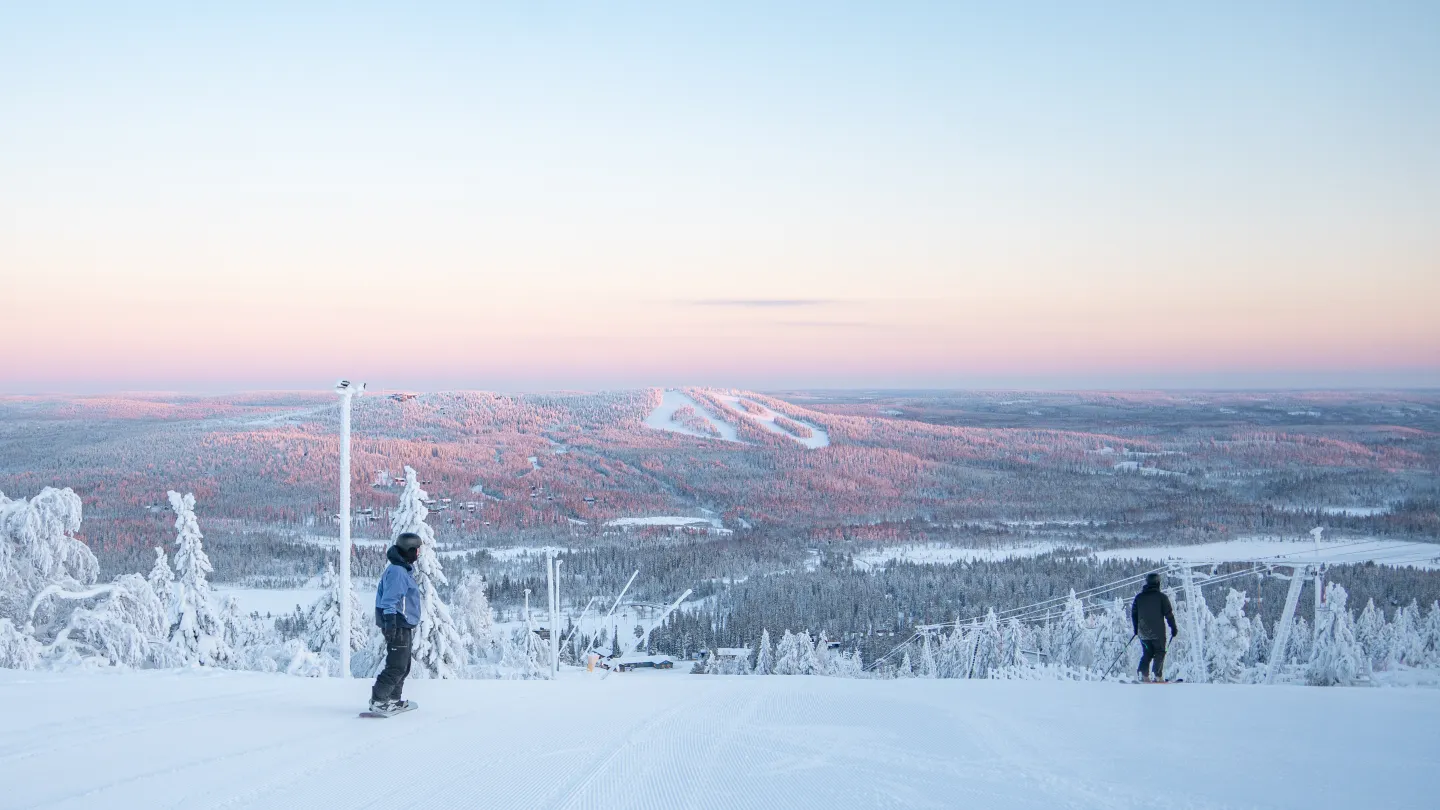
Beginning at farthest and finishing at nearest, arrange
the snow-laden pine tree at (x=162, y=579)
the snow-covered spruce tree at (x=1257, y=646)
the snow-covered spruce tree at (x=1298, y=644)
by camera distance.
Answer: the snow-covered spruce tree at (x=1257, y=646) → the snow-covered spruce tree at (x=1298, y=644) → the snow-laden pine tree at (x=162, y=579)

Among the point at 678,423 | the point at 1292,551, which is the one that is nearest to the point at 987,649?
the point at 1292,551

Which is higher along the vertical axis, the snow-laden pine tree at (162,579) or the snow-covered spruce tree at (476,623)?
the snow-laden pine tree at (162,579)

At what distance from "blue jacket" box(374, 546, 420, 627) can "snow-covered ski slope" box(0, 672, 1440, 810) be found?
0.83 m

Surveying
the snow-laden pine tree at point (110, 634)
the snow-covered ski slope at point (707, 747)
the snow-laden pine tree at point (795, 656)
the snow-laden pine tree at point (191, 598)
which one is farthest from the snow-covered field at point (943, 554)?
the snow-covered ski slope at point (707, 747)

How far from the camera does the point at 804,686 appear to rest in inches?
402

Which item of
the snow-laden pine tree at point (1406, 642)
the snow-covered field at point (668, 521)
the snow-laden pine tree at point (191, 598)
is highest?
the snow-laden pine tree at point (191, 598)

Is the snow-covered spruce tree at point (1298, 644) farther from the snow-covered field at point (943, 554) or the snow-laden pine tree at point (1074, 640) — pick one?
the snow-covered field at point (943, 554)

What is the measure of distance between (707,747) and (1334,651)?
24.1 meters

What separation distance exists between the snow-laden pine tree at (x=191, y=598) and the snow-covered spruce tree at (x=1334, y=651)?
79.6 ft

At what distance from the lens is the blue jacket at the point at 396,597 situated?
25.6ft

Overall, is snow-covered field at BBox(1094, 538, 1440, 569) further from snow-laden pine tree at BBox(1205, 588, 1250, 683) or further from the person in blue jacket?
the person in blue jacket

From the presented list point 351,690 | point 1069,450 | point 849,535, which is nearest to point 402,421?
point 849,535

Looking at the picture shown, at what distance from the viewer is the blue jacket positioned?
7797 millimetres

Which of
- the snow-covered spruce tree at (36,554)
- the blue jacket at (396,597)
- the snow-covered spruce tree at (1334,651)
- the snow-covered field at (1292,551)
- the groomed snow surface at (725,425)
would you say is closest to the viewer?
the blue jacket at (396,597)
